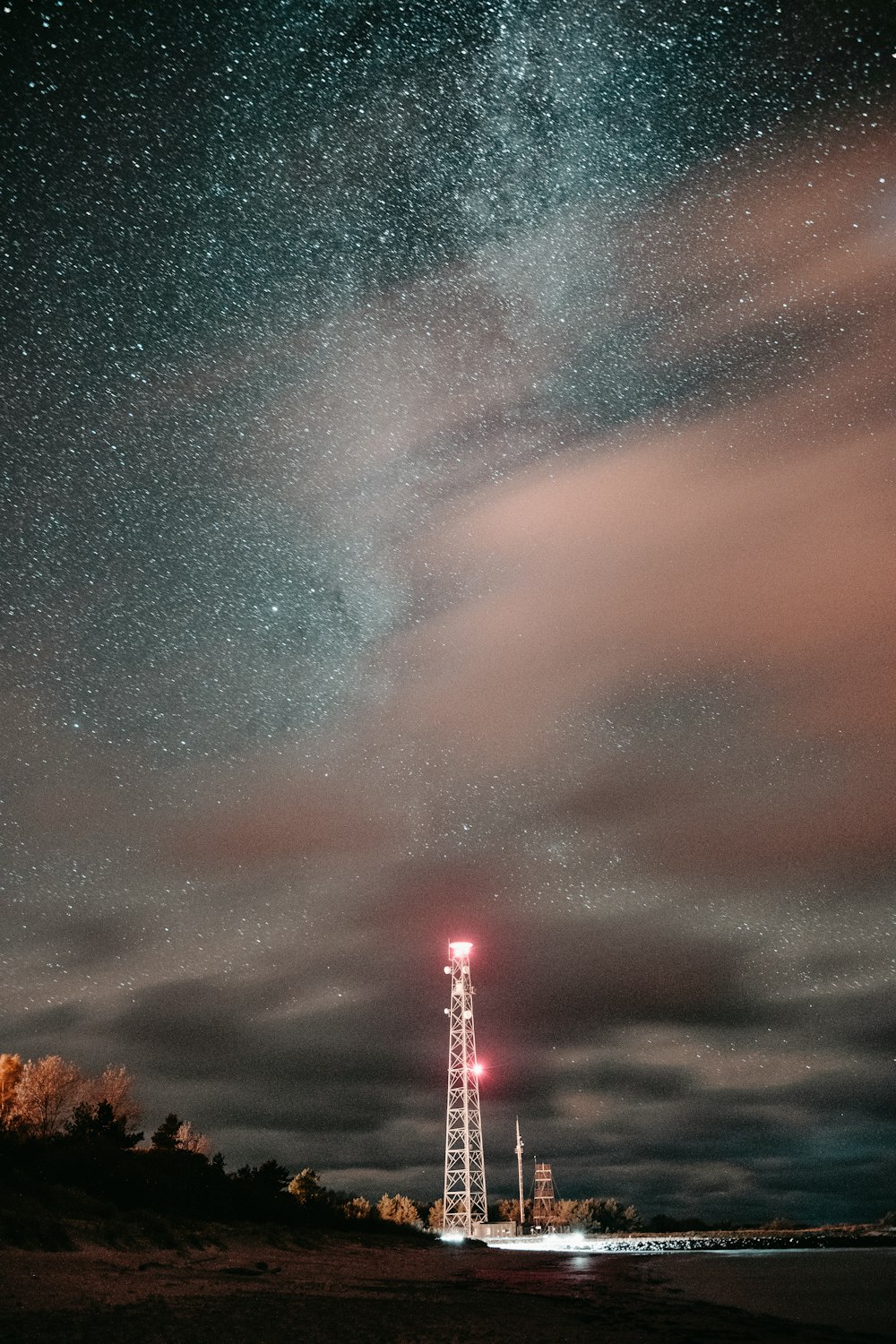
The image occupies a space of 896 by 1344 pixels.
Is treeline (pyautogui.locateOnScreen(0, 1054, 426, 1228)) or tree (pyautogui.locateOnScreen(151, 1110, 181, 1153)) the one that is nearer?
treeline (pyautogui.locateOnScreen(0, 1054, 426, 1228))

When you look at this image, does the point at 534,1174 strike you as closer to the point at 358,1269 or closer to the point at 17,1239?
the point at 358,1269

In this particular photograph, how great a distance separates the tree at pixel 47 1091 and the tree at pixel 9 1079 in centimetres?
28

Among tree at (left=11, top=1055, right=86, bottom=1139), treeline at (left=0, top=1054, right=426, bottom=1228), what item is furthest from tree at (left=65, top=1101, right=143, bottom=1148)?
tree at (left=11, top=1055, right=86, bottom=1139)

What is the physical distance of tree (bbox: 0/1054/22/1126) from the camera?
55356mm

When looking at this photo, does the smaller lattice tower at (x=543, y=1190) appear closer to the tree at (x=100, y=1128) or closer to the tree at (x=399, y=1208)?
the tree at (x=399, y=1208)

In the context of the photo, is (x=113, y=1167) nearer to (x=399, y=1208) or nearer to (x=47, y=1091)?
(x=47, y=1091)

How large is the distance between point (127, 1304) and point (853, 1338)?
10.6 meters

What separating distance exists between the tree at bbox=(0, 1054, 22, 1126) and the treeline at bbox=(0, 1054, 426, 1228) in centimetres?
5

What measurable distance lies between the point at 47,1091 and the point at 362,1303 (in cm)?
4612

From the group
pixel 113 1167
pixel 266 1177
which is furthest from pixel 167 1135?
pixel 113 1167

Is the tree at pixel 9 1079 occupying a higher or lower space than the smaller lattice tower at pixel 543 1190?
higher

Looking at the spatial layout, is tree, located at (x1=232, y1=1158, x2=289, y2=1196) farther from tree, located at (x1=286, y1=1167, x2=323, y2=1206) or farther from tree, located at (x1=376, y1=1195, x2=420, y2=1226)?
tree, located at (x1=376, y1=1195, x2=420, y2=1226)

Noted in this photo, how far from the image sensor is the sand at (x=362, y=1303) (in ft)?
42.2

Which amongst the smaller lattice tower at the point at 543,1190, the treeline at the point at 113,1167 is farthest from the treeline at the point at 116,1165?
the smaller lattice tower at the point at 543,1190
